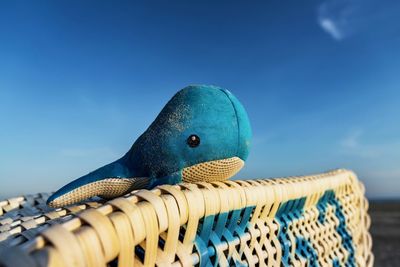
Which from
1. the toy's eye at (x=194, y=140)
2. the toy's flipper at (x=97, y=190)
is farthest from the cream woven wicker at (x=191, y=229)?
the toy's eye at (x=194, y=140)

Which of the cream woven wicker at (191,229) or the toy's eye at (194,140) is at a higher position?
the toy's eye at (194,140)

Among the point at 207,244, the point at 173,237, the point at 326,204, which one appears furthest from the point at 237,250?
the point at 326,204

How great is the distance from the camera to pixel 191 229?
523 millimetres

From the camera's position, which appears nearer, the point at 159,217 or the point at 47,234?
the point at 47,234

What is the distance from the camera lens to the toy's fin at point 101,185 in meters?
0.81

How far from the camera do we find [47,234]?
312mm

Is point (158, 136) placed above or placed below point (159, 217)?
above

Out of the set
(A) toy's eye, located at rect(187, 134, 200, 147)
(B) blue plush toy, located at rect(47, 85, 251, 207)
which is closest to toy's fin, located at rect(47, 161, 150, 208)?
(B) blue plush toy, located at rect(47, 85, 251, 207)

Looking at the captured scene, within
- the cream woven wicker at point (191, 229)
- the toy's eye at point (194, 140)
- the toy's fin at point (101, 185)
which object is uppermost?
the toy's eye at point (194, 140)

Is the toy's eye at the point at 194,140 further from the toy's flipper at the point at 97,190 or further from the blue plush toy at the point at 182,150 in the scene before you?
the toy's flipper at the point at 97,190

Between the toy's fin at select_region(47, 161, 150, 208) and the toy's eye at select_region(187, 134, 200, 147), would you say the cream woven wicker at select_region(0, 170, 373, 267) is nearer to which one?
the toy's fin at select_region(47, 161, 150, 208)

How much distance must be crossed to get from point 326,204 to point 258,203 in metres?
0.54

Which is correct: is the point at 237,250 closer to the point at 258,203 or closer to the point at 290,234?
the point at 258,203

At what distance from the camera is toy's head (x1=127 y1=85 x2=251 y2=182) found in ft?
2.69
